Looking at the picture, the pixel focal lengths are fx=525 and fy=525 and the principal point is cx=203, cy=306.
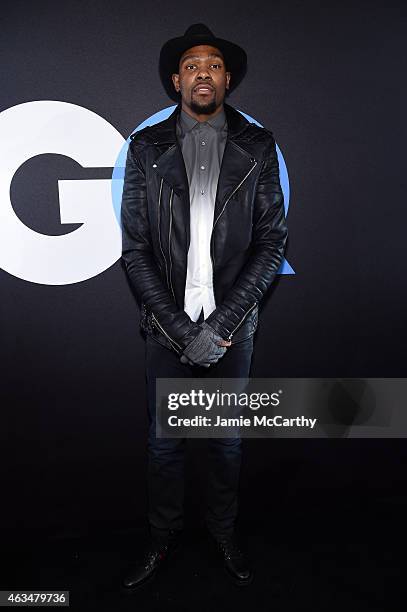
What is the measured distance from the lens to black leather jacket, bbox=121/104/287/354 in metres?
2.04

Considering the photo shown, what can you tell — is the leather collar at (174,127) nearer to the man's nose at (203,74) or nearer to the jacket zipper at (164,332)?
the man's nose at (203,74)

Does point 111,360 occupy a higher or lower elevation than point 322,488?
higher

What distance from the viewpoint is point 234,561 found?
2232mm

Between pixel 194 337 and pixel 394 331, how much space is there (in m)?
1.18

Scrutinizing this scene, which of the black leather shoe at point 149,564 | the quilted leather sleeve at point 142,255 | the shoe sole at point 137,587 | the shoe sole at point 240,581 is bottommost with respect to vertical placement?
the shoe sole at point 137,587

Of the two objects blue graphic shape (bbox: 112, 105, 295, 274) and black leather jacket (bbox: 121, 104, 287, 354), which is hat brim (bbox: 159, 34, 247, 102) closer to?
blue graphic shape (bbox: 112, 105, 295, 274)

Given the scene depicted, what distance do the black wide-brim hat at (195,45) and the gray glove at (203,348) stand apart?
1.04 m

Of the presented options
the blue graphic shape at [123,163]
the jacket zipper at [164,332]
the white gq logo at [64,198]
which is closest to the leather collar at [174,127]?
the blue graphic shape at [123,163]

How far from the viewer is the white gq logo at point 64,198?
223cm

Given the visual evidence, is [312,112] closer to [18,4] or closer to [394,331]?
[394,331]

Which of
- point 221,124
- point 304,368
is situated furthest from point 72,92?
point 304,368

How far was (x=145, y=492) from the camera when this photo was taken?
2605mm

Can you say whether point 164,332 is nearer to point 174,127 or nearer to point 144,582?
point 174,127

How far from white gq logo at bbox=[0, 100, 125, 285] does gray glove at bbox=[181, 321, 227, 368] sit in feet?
2.00
